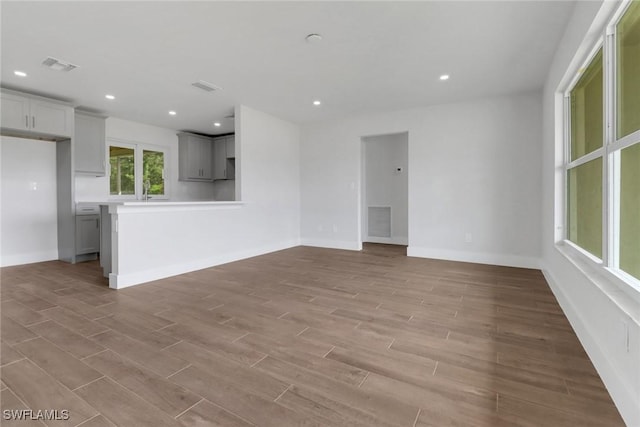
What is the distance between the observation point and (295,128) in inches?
241

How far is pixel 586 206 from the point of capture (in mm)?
2369

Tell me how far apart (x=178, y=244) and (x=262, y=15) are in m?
2.84

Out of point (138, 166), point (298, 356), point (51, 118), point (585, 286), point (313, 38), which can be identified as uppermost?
point (313, 38)

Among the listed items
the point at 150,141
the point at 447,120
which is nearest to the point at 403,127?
the point at 447,120

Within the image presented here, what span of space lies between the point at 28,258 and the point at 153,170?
97.9 inches

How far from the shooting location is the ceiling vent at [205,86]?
12.7 ft

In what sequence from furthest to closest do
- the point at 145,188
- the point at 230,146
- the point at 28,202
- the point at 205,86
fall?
1. the point at 230,146
2. the point at 145,188
3. the point at 28,202
4. the point at 205,86

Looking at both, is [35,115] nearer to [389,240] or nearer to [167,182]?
[167,182]

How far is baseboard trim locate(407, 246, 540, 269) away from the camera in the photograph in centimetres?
426

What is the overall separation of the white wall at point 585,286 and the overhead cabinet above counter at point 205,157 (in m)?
5.73

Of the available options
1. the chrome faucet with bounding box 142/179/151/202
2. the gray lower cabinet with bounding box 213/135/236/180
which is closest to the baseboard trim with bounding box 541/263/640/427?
the gray lower cabinet with bounding box 213/135/236/180

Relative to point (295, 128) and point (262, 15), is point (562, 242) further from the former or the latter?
point (295, 128)

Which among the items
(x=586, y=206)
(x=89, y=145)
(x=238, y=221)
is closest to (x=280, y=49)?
(x=238, y=221)

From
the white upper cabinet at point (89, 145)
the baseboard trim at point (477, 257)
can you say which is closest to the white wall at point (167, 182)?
the white upper cabinet at point (89, 145)
